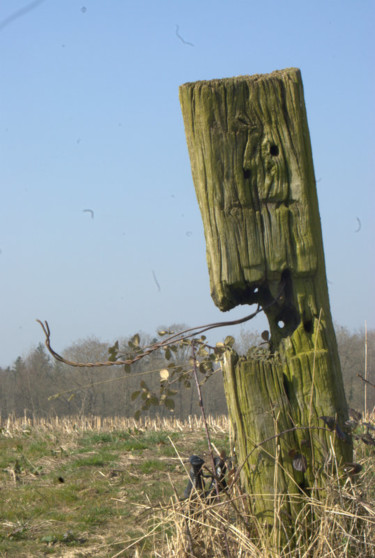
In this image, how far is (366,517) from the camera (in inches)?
96.8

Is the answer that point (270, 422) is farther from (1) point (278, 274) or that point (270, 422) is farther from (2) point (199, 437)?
(2) point (199, 437)

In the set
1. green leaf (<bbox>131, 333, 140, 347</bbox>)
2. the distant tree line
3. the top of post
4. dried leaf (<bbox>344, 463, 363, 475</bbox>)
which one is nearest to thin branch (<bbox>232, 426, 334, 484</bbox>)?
dried leaf (<bbox>344, 463, 363, 475</bbox>)

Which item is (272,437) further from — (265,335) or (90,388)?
(90,388)

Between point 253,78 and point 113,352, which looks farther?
point 113,352

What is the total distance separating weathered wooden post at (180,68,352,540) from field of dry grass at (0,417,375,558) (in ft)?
0.67

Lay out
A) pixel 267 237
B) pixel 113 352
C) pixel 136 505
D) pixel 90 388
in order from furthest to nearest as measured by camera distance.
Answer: pixel 90 388 → pixel 136 505 → pixel 113 352 → pixel 267 237

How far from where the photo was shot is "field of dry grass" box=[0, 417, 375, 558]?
248cm

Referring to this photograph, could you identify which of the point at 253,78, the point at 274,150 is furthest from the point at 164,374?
the point at 253,78

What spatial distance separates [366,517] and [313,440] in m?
0.39

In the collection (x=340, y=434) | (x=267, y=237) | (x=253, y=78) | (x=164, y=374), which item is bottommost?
(x=340, y=434)

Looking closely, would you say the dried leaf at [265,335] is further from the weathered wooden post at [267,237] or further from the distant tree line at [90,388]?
the distant tree line at [90,388]

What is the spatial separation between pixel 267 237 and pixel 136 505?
2.10 m

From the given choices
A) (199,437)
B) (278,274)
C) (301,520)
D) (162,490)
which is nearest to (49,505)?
(162,490)

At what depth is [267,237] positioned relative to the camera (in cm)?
265
